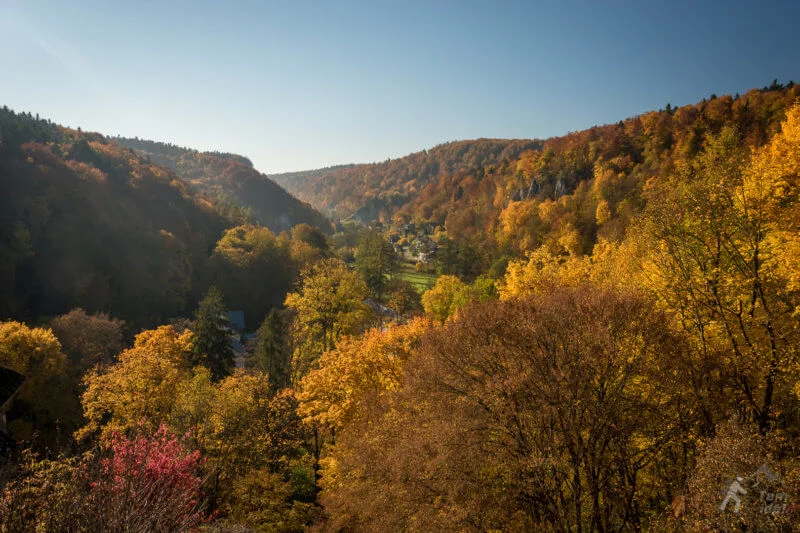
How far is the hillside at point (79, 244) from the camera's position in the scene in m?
55.3

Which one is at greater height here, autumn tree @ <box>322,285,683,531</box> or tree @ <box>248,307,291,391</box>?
autumn tree @ <box>322,285,683,531</box>

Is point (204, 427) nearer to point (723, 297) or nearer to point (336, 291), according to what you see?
point (336, 291)

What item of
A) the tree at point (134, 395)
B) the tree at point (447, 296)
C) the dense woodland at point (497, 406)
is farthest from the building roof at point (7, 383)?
the tree at point (447, 296)

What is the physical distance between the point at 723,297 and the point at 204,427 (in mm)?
19412

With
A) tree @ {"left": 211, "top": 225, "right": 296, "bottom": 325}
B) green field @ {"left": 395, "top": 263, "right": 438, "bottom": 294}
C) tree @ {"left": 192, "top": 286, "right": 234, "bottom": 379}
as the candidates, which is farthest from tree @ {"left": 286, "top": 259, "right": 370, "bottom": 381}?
tree @ {"left": 211, "top": 225, "right": 296, "bottom": 325}

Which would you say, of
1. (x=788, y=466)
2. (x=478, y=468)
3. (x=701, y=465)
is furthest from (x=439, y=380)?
(x=788, y=466)

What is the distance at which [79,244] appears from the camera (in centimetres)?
6272

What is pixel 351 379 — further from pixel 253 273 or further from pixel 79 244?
pixel 79 244

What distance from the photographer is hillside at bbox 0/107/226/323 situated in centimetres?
5531

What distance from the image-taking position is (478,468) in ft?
31.3

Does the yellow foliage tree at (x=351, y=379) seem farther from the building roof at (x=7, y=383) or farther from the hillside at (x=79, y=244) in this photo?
the hillside at (x=79, y=244)

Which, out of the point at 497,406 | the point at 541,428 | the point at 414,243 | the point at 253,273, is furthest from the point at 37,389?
the point at 414,243

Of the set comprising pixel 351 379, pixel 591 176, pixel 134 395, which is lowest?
pixel 134 395

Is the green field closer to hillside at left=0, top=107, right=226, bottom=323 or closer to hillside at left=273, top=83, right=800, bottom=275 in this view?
hillside at left=273, top=83, right=800, bottom=275
